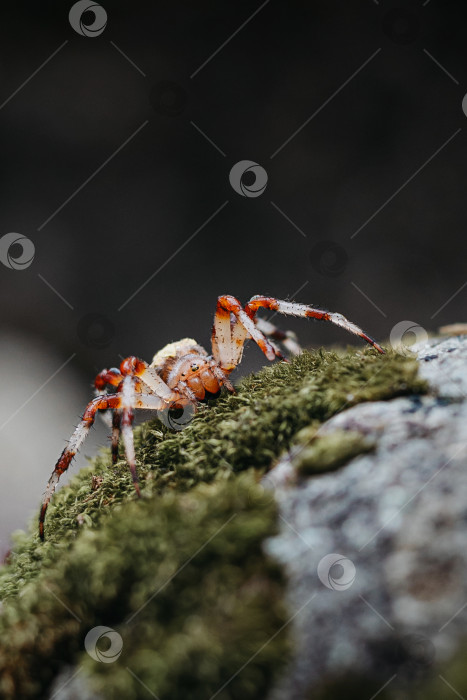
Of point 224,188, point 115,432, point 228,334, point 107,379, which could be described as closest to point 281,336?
point 228,334

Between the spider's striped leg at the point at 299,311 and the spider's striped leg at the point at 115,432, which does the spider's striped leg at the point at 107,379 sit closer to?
the spider's striped leg at the point at 115,432

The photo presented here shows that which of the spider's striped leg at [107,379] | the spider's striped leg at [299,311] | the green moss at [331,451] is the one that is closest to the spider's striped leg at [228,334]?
the spider's striped leg at [299,311]

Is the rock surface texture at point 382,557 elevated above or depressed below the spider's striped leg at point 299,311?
below

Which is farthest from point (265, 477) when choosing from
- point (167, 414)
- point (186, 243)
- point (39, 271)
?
point (39, 271)

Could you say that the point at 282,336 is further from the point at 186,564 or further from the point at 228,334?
the point at 186,564

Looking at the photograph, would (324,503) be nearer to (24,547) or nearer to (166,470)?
(166,470)

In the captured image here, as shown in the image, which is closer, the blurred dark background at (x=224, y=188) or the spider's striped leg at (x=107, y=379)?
the spider's striped leg at (x=107, y=379)
